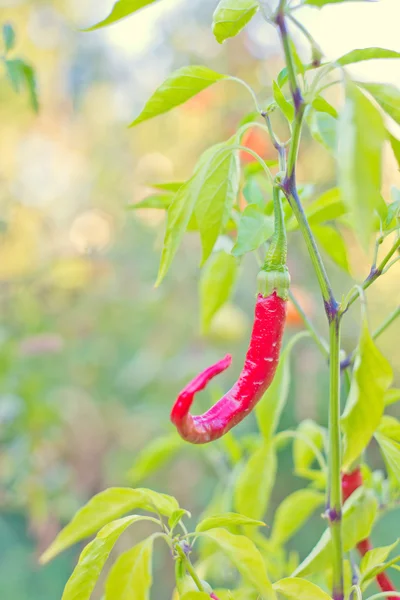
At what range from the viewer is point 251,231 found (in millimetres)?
341

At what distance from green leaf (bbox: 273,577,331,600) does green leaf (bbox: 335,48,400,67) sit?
10.4 inches

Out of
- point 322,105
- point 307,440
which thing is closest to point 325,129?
point 322,105

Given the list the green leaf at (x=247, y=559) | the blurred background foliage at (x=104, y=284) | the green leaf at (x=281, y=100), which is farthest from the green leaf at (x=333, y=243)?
the blurred background foliage at (x=104, y=284)

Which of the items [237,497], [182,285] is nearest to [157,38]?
[182,285]

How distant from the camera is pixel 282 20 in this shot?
0.30m

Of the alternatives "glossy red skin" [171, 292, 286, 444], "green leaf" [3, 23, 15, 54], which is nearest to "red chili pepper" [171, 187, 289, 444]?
"glossy red skin" [171, 292, 286, 444]

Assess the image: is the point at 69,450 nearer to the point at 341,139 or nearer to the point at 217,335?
the point at 217,335

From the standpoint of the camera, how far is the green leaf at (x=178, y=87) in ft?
1.18

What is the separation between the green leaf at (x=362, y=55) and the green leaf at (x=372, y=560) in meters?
0.27

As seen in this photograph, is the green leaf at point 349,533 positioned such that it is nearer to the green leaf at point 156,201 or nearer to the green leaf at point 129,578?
the green leaf at point 129,578

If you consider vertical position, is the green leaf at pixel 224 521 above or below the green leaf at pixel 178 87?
below

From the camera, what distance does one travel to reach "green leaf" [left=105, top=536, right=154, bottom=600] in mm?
340

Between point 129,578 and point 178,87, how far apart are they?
0.27 m

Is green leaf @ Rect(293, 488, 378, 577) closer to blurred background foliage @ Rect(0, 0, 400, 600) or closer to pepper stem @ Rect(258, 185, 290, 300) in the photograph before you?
pepper stem @ Rect(258, 185, 290, 300)
